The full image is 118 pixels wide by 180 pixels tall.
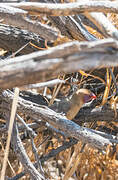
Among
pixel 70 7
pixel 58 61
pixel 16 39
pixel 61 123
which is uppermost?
pixel 70 7

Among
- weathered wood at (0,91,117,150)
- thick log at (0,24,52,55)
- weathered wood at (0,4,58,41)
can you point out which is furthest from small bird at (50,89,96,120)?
thick log at (0,24,52,55)

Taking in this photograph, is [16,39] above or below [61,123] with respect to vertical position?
above

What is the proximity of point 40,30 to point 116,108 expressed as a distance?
0.58 meters

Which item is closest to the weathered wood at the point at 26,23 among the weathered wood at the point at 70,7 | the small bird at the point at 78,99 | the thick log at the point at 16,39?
the weathered wood at the point at 70,7

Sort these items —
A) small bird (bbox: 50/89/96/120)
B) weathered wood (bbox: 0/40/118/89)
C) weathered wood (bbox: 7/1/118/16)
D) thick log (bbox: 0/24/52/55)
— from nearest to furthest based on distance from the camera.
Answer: weathered wood (bbox: 0/40/118/89) < weathered wood (bbox: 7/1/118/16) < small bird (bbox: 50/89/96/120) < thick log (bbox: 0/24/52/55)

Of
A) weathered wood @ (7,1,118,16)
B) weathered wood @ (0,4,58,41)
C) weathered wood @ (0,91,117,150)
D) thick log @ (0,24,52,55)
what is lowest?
weathered wood @ (0,91,117,150)

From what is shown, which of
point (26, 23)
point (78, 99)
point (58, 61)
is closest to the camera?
point (58, 61)

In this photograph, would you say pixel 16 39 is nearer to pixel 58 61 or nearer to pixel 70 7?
pixel 70 7

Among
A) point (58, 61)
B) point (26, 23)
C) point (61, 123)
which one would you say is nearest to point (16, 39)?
point (26, 23)

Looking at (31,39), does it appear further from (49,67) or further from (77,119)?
(49,67)

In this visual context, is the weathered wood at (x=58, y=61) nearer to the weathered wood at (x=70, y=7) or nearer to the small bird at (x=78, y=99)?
the weathered wood at (x=70, y=7)

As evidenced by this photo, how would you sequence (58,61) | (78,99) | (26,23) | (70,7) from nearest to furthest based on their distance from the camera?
(58,61) < (70,7) < (26,23) < (78,99)

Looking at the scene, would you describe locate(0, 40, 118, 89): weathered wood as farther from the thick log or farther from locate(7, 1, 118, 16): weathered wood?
the thick log

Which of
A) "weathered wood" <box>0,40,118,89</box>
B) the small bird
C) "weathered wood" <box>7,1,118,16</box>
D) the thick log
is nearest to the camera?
"weathered wood" <box>0,40,118,89</box>
